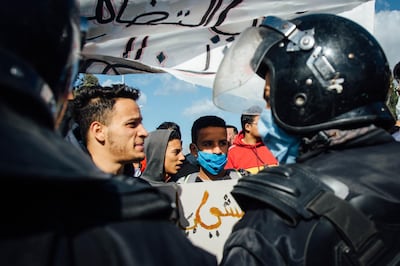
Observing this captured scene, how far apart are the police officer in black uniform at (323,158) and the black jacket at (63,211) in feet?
2.37

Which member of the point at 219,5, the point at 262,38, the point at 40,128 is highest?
the point at 219,5

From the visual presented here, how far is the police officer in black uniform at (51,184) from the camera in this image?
1.89 ft

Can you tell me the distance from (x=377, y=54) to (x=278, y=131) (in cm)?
47

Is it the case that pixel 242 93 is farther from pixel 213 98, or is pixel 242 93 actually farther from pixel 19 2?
pixel 19 2

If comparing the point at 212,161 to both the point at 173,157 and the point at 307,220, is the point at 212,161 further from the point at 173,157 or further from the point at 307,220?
the point at 307,220

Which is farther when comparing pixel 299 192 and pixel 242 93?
pixel 242 93

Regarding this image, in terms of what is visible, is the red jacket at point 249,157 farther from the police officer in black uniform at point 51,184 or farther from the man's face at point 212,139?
the police officer in black uniform at point 51,184

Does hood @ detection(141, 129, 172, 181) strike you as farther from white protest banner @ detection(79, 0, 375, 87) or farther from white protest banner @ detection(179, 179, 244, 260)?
white protest banner @ detection(179, 179, 244, 260)

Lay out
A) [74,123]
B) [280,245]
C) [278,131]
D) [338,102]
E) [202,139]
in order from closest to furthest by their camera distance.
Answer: [280,245]
[338,102]
[278,131]
[74,123]
[202,139]

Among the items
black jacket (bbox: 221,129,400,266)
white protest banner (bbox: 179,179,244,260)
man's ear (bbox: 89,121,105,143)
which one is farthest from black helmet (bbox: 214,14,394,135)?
man's ear (bbox: 89,121,105,143)

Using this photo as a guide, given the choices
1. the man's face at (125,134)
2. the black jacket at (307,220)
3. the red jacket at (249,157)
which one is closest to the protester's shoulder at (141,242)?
the black jacket at (307,220)

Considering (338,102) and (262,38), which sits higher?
(262,38)

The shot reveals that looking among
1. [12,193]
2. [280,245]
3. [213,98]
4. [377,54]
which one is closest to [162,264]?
[12,193]

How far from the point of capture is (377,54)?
176cm
